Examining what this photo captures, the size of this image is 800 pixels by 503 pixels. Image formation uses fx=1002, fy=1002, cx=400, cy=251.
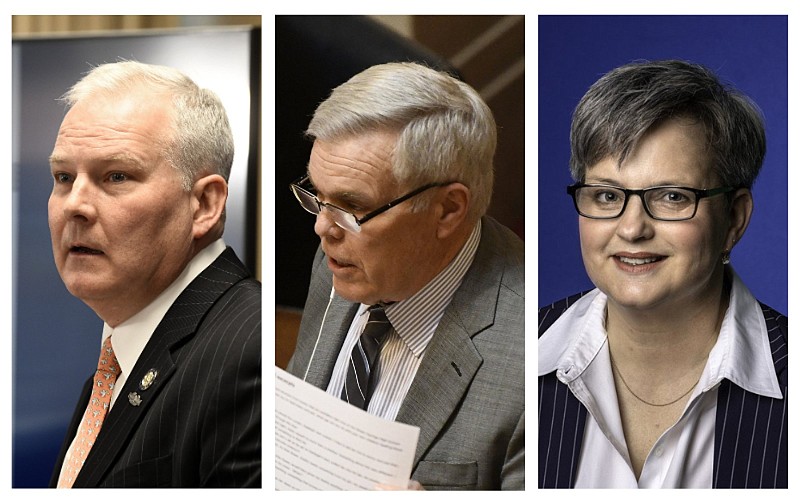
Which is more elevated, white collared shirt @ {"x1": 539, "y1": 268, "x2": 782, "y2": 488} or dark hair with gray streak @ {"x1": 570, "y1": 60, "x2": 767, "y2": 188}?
dark hair with gray streak @ {"x1": 570, "y1": 60, "x2": 767, "y2": 188}

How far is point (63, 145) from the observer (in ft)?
10.9

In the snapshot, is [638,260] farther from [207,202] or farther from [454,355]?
[207,202]

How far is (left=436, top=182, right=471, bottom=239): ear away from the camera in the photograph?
3.26 metres

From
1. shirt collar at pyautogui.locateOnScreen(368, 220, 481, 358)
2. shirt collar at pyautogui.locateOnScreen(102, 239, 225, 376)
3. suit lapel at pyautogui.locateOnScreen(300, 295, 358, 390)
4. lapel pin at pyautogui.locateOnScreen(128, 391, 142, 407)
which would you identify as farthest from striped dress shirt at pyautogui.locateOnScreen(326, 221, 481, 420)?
lapel pin at pyautogui.locateOnScreen(128, 391, 142, 407)

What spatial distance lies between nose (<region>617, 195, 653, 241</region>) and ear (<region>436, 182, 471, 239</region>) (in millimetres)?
523

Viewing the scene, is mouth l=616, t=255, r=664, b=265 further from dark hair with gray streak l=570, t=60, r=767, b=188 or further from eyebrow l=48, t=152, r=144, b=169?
eyebrow l=48, t=152, r=144, b=169

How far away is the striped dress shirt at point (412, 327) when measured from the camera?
3314 millimetres

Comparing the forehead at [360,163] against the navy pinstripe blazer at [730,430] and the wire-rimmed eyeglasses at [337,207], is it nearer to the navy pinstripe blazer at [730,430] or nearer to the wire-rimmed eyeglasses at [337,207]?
the wire-rimmed eyeglasses at [337,207]

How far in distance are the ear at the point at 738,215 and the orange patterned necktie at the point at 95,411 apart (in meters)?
2.08

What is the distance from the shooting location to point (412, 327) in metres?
3.33

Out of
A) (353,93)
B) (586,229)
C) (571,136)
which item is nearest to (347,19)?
(353,93)

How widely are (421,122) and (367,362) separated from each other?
818 millimetres

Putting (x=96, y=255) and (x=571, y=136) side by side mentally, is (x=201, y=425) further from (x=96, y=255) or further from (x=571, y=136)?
(x=571, y=136)
